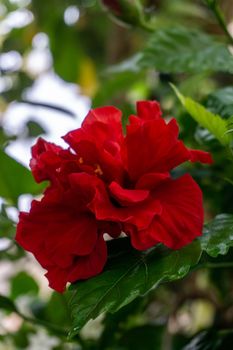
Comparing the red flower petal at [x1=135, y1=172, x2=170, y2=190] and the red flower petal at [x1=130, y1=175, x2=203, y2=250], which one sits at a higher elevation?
the red flower petal at [x1=135, y1=172, x2=170, y2=190]

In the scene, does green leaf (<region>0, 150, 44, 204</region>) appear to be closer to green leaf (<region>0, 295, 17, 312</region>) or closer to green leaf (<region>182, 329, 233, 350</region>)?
green leaf (<region>0, 295, 17, 312</region>)

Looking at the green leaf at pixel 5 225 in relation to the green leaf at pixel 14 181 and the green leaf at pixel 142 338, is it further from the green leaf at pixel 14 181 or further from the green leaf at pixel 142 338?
the green leaf at pixel 142 338

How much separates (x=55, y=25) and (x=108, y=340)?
2.89ft

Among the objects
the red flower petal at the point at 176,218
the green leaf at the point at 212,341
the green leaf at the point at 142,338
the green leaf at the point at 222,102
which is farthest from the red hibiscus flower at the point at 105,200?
the green leaf at the point at 142,338

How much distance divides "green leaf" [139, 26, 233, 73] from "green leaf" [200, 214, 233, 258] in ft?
0.69

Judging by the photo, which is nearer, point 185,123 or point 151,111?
point 151,111

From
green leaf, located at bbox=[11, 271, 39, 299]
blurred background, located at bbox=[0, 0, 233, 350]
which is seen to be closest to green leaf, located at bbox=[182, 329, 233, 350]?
blurred background, located at bbox=[0, 0, 233, 350]

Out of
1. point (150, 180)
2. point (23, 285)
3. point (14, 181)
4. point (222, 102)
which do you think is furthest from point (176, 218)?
point (23, 285)

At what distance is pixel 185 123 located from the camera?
69 cm

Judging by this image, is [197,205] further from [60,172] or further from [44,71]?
[44,71]

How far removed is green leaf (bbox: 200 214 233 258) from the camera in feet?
1.52

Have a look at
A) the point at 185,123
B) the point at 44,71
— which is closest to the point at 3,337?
the point at 185,123

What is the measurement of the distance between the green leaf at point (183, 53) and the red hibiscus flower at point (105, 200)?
0.21m

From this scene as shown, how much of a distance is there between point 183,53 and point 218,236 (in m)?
0.31
